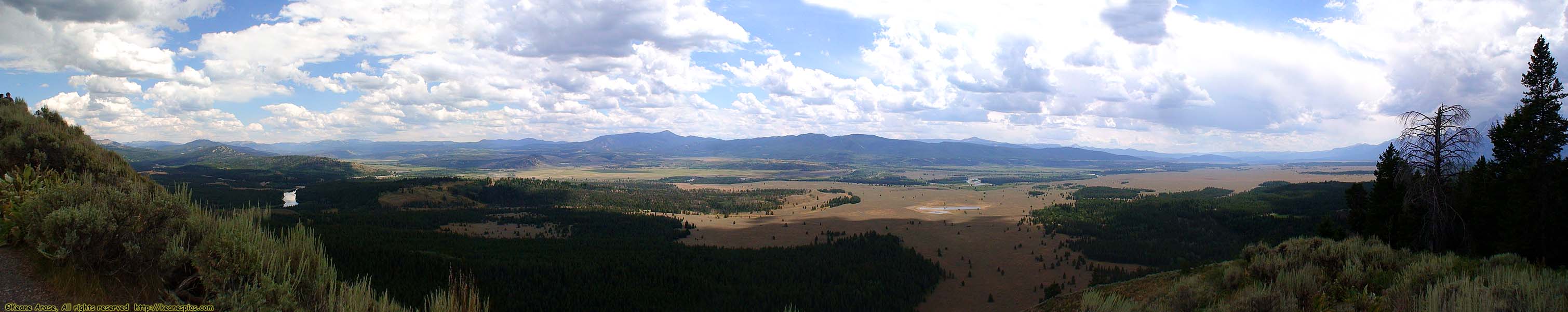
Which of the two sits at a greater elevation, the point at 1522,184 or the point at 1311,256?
the point at 1522,184

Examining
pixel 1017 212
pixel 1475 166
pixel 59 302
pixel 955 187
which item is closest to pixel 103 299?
pixel 59 302

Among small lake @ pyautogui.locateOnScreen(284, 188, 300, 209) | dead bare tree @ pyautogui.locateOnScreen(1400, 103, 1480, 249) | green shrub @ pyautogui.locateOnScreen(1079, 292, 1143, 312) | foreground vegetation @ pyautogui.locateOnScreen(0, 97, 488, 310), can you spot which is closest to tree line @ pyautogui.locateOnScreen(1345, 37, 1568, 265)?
dead bare tree @ pyautogui.locateOnScreen(1400, 103, 1480, 249)

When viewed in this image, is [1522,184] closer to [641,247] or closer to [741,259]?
[741,259]

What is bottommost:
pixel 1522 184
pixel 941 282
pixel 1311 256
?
pixel 941 282

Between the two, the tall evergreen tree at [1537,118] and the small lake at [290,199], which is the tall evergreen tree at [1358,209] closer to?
the tall evergreen tree at [1537,118]

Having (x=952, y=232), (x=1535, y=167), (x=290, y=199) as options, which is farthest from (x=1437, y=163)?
(x=290, y=199)

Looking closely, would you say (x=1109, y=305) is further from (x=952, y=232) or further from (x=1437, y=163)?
(x=952, y=232)
